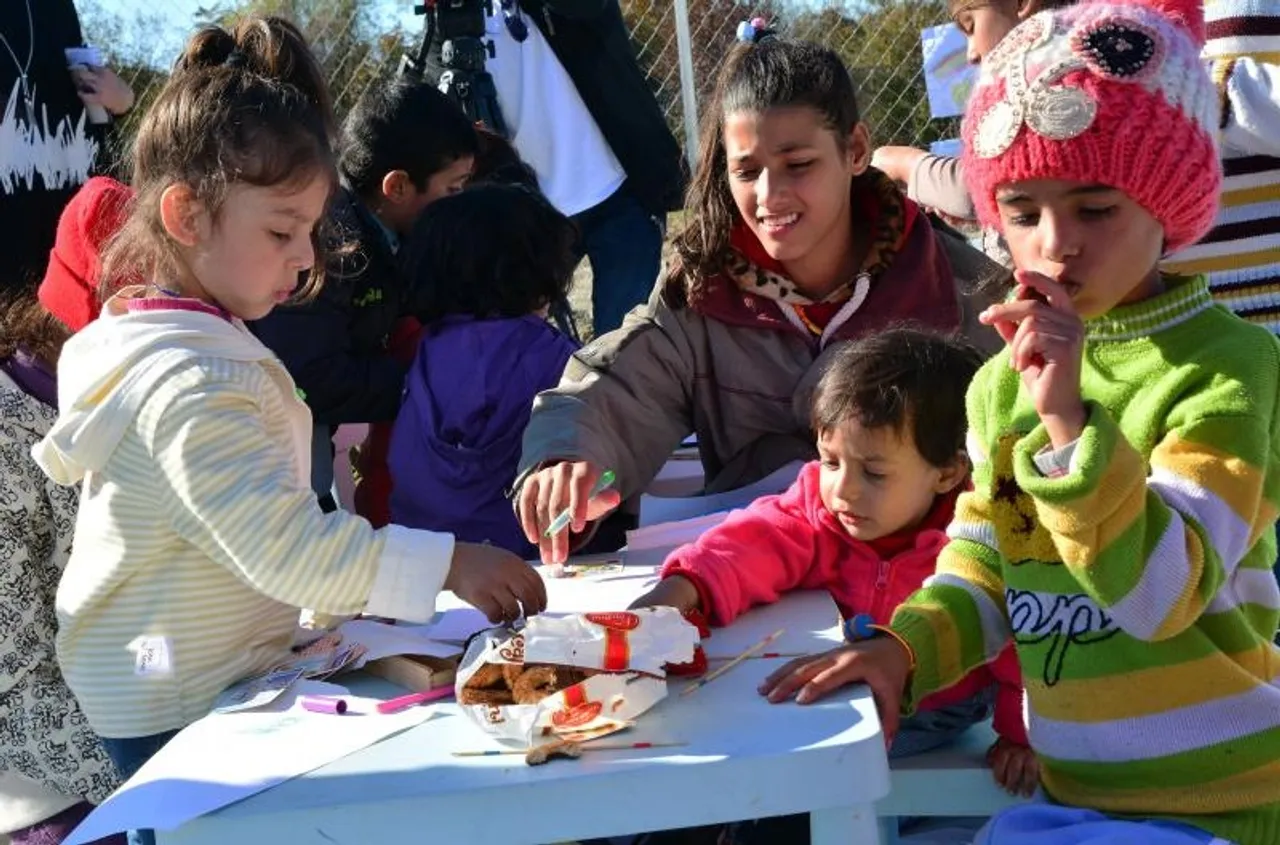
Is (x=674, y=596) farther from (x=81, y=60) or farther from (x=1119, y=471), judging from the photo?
(x=81, y=60)

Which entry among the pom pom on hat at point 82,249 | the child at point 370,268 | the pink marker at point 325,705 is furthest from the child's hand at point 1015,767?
the child at point 370,268

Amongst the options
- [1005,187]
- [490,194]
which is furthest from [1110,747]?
[490,194]

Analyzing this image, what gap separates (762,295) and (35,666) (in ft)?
4.32

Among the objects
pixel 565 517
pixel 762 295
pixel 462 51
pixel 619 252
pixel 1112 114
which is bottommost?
pixel 565 517

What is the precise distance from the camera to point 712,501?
2.46 meters

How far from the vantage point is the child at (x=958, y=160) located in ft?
9.05

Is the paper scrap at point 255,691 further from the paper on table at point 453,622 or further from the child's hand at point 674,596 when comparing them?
the child's hand at point 674,596

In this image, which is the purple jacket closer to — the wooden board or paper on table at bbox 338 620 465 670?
paper on table at bbox 338 620 465 670

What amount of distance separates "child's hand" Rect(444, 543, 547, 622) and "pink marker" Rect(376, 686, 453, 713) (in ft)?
0.55

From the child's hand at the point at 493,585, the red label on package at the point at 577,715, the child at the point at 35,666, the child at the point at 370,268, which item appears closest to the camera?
the red label on package at the point at 577,715

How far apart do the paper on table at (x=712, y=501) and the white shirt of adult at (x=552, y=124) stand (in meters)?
2.23

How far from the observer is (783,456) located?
2.52 meters

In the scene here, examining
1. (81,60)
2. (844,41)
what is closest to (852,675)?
(81,60)

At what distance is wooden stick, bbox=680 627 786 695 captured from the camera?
1.59 m
